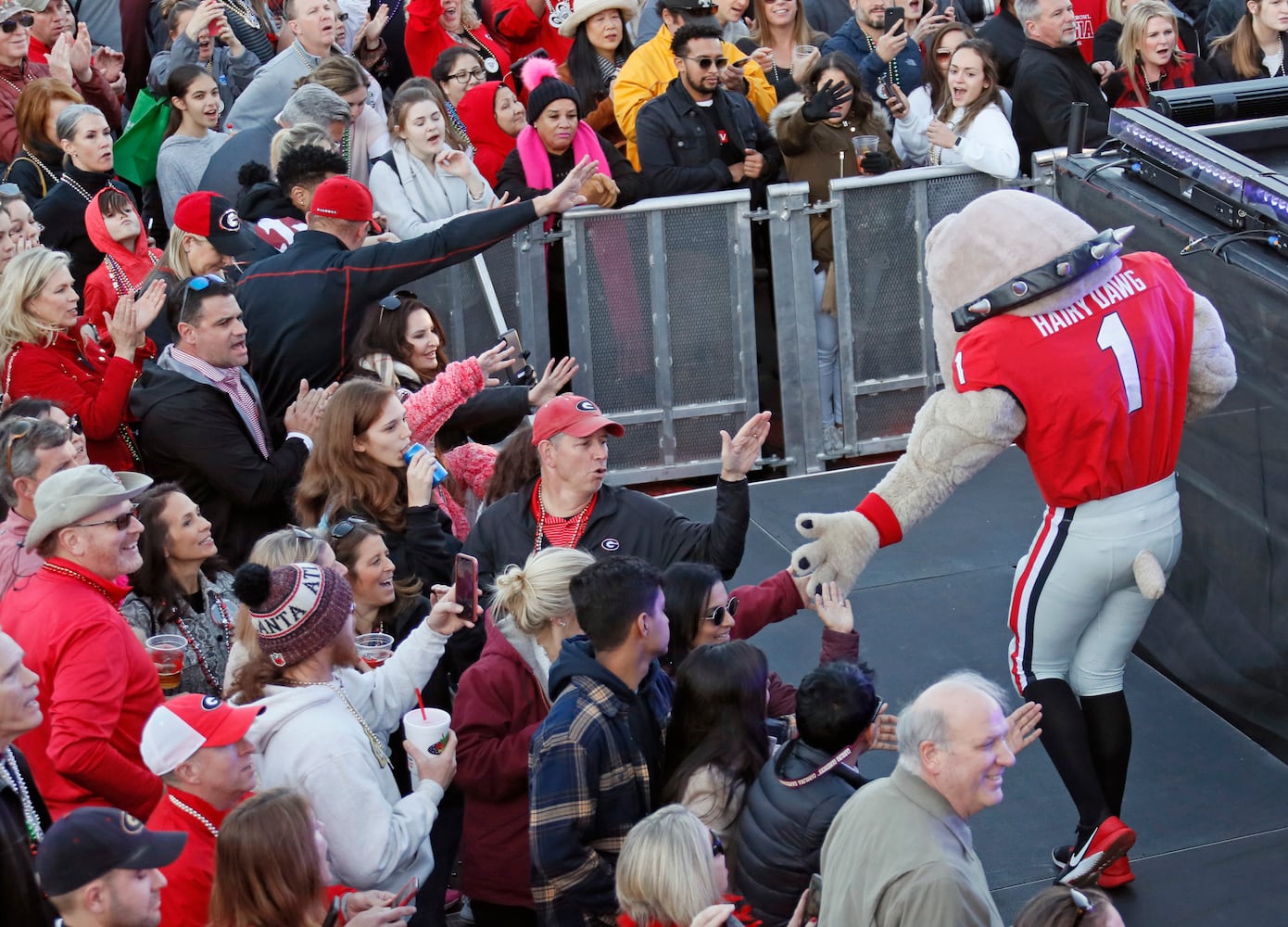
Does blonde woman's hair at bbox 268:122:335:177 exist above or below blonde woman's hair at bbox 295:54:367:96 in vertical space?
below

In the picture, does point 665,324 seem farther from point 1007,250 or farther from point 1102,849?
point 1102,849

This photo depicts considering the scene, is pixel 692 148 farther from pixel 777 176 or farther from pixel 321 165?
pixel 321 165

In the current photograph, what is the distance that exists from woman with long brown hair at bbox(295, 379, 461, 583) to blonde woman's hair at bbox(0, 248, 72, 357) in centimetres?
134

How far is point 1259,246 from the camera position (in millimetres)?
5547

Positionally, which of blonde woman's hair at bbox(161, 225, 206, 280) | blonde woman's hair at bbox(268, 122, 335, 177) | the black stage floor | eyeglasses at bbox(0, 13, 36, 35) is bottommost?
the black stage floor

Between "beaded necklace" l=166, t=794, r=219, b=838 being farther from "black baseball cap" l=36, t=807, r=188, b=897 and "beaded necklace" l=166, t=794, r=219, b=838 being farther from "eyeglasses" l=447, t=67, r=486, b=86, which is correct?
"eyeglasses" l=447, t=67, r=486, b=86

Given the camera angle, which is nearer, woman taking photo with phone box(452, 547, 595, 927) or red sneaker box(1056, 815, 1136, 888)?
woman taking photo with phone box(452, 547, 595, 927)

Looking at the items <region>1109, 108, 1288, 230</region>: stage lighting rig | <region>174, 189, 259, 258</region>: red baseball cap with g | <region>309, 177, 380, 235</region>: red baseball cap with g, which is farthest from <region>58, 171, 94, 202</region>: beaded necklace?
<region>1109, 108, 1288, 230</region>: stage lighting rig

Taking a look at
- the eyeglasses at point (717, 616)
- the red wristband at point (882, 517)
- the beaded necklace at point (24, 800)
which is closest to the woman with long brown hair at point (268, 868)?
the beaded necklace at point (24, 800)

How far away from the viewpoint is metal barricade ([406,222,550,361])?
7883 mm

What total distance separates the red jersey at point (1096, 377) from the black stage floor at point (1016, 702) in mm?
1297

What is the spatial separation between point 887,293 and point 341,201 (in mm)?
3339

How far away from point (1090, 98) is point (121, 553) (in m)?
6.43

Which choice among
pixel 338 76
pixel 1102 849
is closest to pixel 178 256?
pixel 338 76
